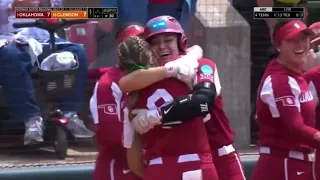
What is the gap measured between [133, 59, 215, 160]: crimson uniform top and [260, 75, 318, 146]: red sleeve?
84cm

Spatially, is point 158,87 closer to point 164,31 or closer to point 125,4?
point 164,31

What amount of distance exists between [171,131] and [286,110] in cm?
103

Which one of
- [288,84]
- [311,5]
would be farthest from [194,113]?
[311,5]

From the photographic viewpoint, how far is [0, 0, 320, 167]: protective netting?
7777mm

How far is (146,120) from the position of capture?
14.8ft

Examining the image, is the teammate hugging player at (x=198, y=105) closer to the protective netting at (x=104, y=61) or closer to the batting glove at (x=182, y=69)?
the batting glove at (x=182, y=69)

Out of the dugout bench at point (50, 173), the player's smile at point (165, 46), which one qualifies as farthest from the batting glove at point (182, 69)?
the dugout bench at point (50, 173)

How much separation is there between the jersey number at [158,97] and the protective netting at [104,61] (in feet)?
10.3

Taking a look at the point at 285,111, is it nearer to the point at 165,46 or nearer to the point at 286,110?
the point at 286,110

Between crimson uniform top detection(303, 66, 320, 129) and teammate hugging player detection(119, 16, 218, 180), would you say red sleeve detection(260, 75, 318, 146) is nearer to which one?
crimson uniform top detection(303, 66, 320, 129)

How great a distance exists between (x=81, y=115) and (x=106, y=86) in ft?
8.33
